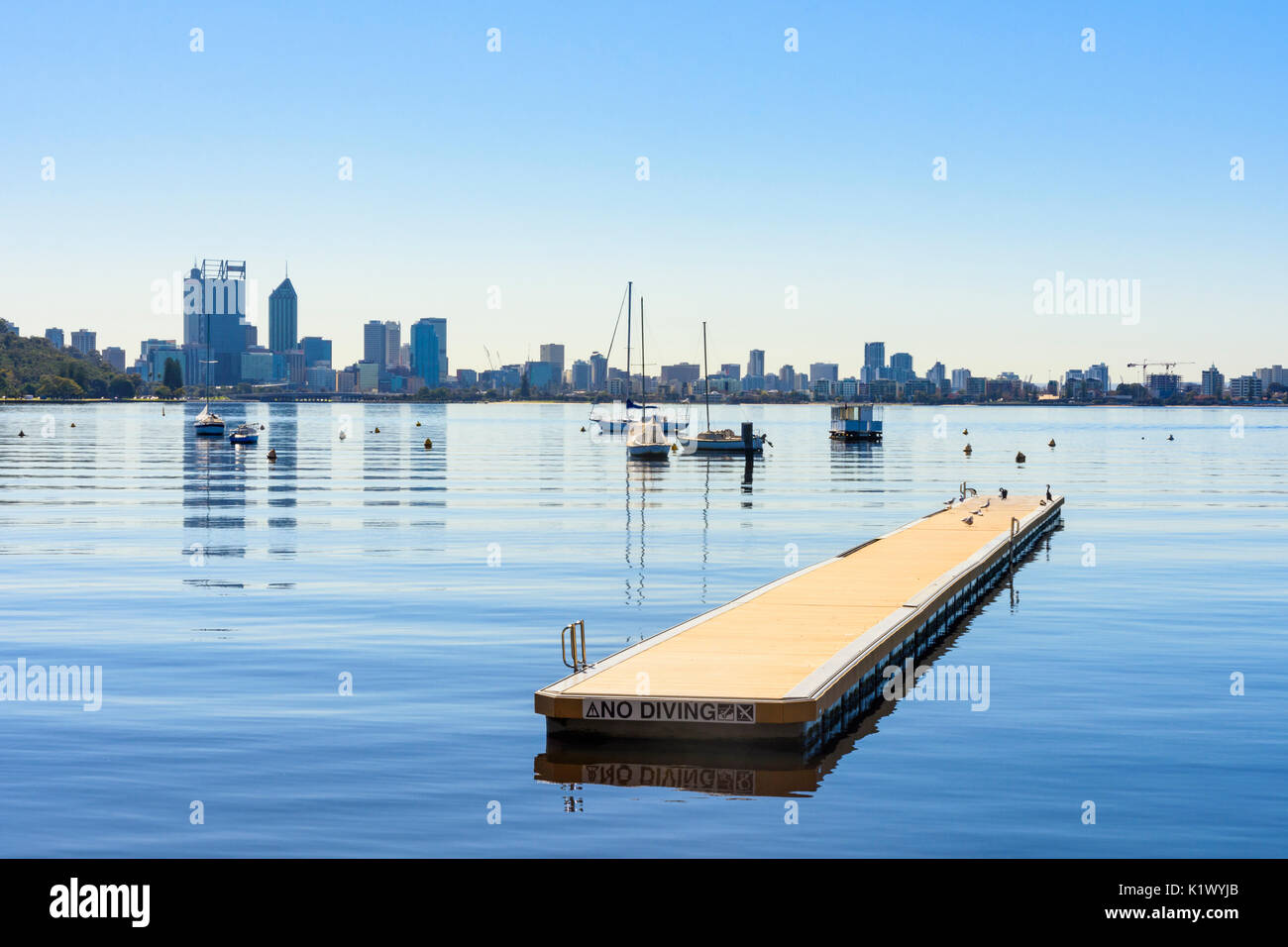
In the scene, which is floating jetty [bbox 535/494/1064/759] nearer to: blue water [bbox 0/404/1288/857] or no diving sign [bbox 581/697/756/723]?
no diving sign [bbox 581/697/756/723]

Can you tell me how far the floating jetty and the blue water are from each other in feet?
2.41

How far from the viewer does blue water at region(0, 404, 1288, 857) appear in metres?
15.2

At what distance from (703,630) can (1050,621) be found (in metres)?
11.4

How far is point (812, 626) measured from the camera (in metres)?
24.7

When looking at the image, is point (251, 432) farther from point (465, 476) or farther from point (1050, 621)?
point (1050, 621)

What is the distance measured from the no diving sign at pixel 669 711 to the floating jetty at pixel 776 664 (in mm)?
13

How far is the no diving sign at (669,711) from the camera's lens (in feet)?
58.7

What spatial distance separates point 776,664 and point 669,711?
319cm

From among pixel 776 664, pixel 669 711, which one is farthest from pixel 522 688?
pixel 669 711
